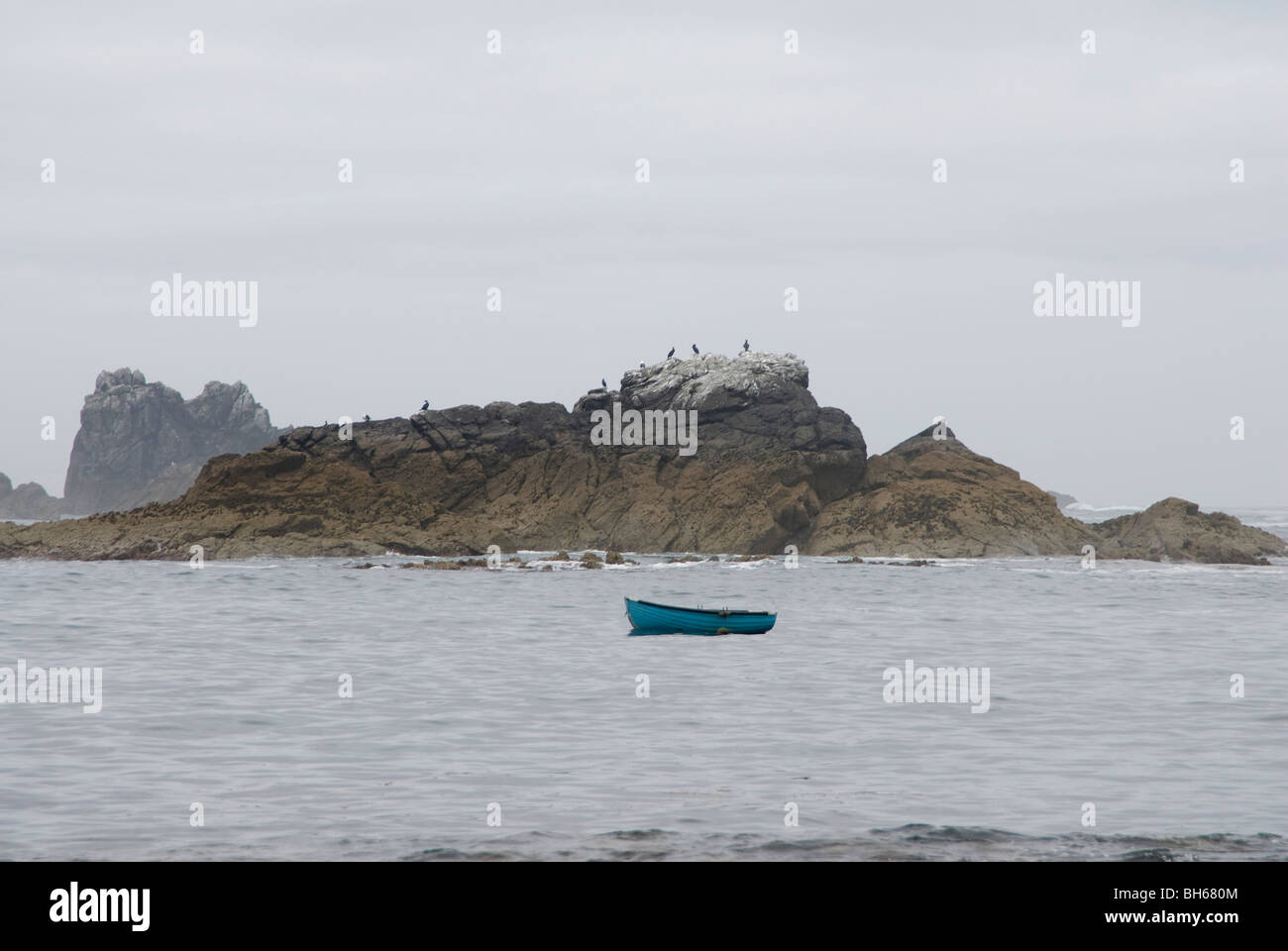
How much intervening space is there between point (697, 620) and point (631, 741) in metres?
23.6

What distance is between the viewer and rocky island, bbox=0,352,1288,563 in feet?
363

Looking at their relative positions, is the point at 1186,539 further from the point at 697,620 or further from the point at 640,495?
the point at 697,620

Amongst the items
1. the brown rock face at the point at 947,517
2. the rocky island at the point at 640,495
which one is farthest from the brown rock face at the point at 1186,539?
the brown rock face at the point at 947,517

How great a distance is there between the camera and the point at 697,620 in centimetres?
4847

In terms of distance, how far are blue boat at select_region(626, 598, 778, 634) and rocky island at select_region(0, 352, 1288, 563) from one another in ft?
216

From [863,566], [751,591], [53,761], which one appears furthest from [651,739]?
[863,566]

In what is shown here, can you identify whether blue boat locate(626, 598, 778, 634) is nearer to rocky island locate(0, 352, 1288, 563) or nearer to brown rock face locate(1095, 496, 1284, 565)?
rocky island locate(0, 352, 1288, 563)

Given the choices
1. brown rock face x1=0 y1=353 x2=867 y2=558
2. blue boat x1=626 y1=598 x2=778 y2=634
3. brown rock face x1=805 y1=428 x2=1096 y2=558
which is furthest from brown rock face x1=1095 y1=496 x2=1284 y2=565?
blue boat x1=626 y1=598 x2=778 y2=634

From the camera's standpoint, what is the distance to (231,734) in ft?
83.7

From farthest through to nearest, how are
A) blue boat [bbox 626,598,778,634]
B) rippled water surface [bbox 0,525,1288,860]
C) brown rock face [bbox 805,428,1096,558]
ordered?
brown rock face [bbox 805,428,1096,558], blue boat [bbox 626,598,778,634], rippled water surface [bbox 0,525,1288,860]

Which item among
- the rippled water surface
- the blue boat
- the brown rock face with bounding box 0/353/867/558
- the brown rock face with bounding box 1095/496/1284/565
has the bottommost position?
the rippled water surface

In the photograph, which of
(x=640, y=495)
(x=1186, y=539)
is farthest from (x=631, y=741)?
(x=640, y=495)
